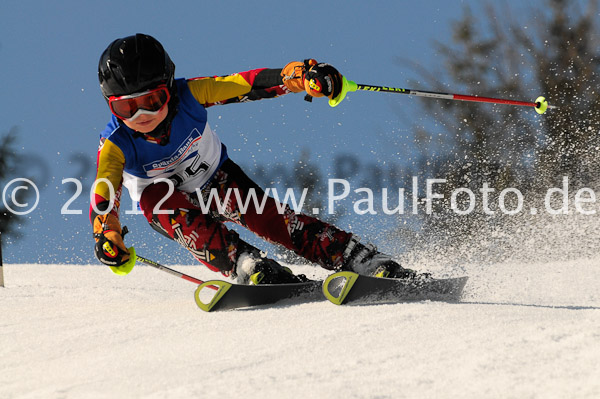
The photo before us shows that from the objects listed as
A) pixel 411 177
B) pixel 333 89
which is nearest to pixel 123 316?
pixel 333 89

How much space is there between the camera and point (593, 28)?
506 inches

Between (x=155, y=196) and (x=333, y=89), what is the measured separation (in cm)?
120

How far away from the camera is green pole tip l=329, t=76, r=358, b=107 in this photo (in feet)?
11.6

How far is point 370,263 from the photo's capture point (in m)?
3.54

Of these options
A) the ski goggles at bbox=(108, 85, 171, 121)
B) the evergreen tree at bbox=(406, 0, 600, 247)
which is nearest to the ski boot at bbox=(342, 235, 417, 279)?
the ski goggles at bbox=(108, 85, 171, 121)

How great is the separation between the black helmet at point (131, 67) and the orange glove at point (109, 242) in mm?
681

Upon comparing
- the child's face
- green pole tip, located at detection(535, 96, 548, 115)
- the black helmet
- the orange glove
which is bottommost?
the orange glove

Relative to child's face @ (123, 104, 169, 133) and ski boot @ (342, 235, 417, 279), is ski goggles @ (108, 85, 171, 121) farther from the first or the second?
Answer: ski boot @ (342, 235, 417, 279)

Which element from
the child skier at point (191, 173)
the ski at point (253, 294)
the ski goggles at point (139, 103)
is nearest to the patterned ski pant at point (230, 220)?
the child skier at point (191, 173)

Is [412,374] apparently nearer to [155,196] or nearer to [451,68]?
[155,196]

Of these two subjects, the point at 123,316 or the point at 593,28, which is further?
the point at 593,28

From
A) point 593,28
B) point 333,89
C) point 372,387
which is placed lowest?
point 372,387

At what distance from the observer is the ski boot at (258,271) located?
3375 mm

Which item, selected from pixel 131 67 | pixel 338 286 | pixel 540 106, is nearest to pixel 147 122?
pixel 131 67
